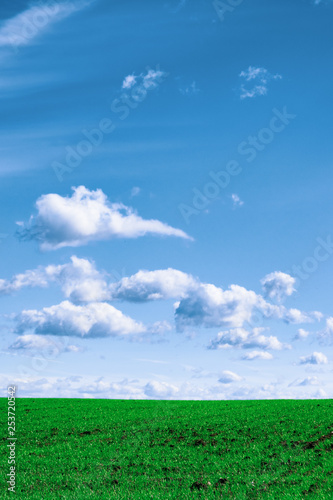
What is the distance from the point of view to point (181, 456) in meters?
23.9

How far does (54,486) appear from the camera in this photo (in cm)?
2105

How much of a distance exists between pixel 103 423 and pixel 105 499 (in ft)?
58.7

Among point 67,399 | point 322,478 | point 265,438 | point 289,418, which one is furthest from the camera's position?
point 67,399

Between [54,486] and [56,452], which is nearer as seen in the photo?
[54,486]

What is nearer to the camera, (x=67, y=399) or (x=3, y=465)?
(x=3, y=465)

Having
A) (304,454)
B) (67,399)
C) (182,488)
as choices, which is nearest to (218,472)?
(182,488)

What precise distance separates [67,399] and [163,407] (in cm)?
1539

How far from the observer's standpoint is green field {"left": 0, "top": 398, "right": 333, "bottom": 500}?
61.8 feet

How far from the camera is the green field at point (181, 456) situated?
18.8 meters

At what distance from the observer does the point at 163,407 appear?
1800 inches

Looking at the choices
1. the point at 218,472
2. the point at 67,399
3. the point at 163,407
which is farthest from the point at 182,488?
the point at 67,399

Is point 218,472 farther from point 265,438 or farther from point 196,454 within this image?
point 265,438

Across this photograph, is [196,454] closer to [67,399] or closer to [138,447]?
[138,447]

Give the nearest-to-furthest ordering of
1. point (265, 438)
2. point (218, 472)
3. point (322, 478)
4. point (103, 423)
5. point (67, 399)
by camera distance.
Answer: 1. point (322, 478)
2. point (218, 472)
3. point (265, 438)
4. point (103, 423)
5. point (67, 399)
